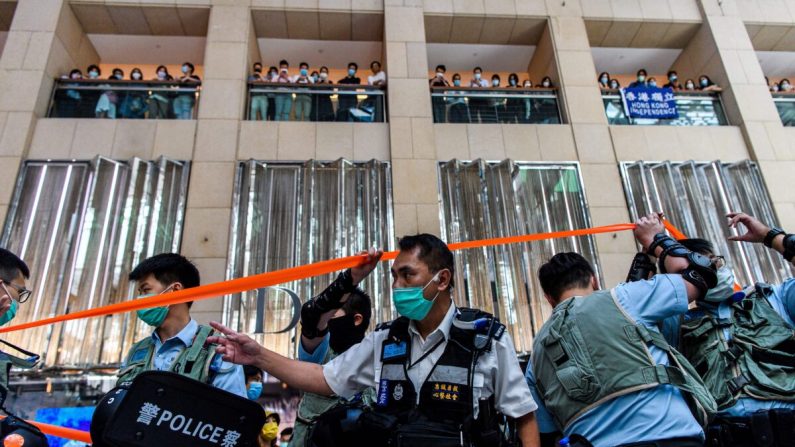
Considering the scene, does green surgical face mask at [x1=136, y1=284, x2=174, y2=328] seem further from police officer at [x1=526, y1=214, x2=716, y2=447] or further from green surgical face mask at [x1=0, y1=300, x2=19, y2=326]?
police officer at [x1=526, y1=214, x2=716, y2=447]

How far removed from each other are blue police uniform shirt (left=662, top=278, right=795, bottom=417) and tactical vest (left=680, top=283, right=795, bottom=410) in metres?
0.02

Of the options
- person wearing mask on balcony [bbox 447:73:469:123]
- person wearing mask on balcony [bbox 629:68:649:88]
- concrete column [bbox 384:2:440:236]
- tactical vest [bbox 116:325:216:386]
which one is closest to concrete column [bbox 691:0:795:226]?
person wearing mask on balcony [bbox 629:68:649:88]

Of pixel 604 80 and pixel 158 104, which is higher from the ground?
pixel 604 80

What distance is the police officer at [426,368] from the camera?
1.55 metres

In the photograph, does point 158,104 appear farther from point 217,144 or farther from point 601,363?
point 601,363

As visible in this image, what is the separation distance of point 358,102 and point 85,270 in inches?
180

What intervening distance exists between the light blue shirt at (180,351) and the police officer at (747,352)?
2.05 metres

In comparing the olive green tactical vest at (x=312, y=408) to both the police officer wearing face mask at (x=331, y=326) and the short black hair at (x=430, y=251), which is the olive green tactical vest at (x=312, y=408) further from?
the short black hair at (x=430, y=251)

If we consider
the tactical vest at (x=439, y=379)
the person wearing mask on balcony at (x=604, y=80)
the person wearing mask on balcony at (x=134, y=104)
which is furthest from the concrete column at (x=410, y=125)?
the tactical vest at (x=439, y=379)

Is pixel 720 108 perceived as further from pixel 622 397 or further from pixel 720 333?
pixel 622 397

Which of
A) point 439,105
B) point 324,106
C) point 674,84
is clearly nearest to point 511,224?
point 439,105

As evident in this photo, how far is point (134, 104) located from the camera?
7.35 metres

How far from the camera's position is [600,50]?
9367 mm

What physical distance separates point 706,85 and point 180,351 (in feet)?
31.3
